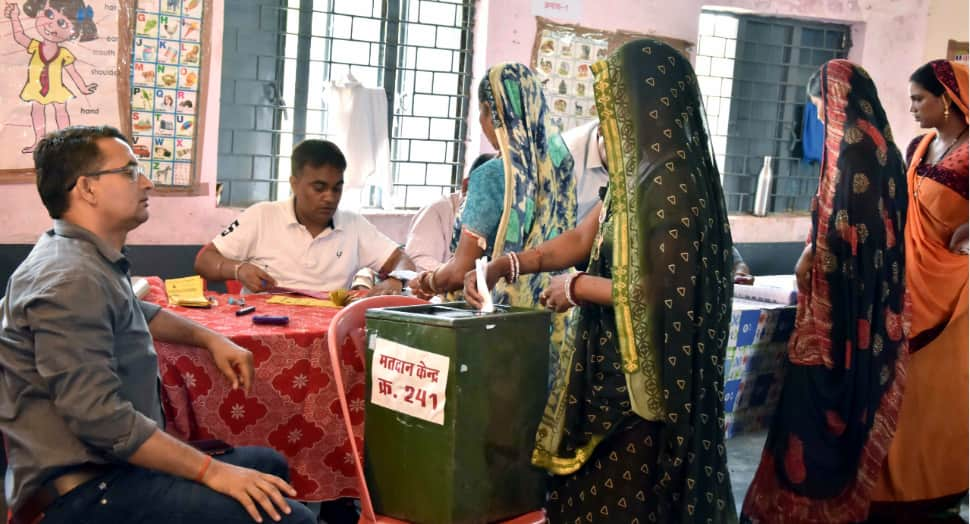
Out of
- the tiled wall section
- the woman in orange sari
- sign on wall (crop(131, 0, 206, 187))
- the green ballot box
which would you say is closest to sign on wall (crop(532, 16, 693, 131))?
the tiled wall section

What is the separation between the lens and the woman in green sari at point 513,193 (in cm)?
288

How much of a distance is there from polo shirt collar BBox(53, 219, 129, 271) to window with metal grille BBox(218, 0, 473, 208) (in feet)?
9.94

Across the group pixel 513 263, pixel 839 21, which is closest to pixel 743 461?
pixel 513 263

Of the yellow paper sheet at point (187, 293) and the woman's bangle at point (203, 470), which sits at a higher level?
the yellow paper sheet at point (187, 293)

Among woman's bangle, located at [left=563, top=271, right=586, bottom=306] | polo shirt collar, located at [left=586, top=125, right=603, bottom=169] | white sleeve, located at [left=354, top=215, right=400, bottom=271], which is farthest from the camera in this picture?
white sleeve, located at [left=354, top=215, right=400, bottom=271]

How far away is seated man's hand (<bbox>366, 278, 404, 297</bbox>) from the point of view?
10.7ft

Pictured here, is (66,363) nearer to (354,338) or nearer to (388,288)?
(354,338)

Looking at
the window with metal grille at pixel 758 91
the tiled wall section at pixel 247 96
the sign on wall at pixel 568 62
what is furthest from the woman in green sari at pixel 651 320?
the window with metal grille at pixel 758 91

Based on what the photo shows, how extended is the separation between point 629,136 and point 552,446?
75 cm

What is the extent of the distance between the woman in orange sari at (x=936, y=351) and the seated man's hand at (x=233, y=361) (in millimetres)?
2281

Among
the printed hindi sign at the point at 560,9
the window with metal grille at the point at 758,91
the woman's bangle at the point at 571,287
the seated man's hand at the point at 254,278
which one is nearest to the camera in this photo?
the woman's bangle at the point at 571,287

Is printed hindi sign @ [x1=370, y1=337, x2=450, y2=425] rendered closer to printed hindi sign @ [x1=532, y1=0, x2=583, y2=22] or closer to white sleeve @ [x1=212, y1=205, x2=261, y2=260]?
white sleeve @ [x1=212, y1=205, x2=261, y2=260]

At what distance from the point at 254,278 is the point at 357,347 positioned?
0.90 metres

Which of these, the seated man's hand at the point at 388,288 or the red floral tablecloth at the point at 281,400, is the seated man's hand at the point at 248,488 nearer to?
the red floral tablecloth at the point at 281,400
